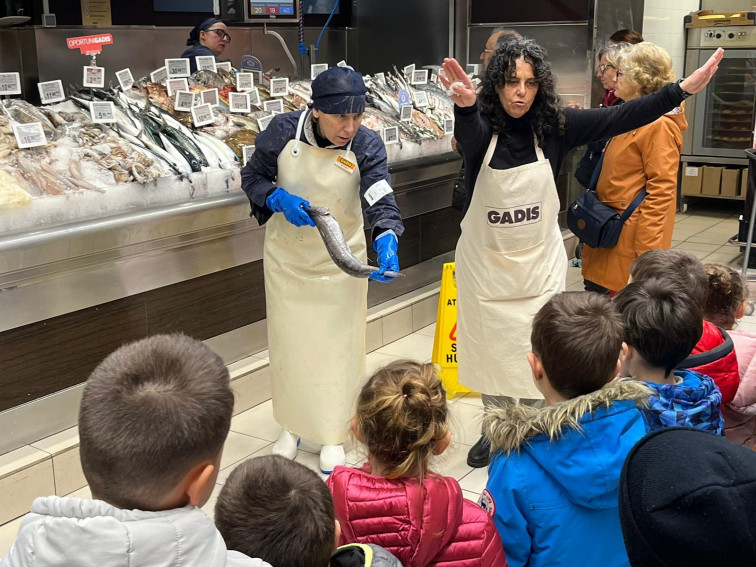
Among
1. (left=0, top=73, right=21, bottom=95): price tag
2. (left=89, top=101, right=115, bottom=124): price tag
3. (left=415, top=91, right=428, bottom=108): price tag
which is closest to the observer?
(left=0, top=73, right=21, bottom=95): price tag

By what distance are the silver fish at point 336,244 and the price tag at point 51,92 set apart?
171 centimetres

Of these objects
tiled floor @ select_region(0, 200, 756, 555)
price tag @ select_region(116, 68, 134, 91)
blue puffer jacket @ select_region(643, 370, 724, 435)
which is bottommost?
tiled floor @ select_region(0, 200, 756, 555)

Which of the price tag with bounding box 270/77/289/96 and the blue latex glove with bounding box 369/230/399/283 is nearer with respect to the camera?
the blue latex glove with bounding box 369/230/399/283

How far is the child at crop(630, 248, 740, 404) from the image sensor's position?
99.7 inches

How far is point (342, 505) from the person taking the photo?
186 centimetres

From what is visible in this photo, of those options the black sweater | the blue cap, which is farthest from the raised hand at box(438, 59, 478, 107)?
the blue cap

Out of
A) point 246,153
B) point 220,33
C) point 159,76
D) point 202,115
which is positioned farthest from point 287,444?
point 220,33

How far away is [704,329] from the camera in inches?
109

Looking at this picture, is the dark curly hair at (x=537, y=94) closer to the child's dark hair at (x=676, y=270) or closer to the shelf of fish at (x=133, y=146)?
the child's dark hair at (x=676, y=270)

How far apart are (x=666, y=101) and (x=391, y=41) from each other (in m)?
3.96

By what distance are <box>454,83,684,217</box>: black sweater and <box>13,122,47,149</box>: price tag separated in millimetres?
1811

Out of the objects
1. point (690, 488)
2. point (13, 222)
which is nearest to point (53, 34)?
point (13, 222)

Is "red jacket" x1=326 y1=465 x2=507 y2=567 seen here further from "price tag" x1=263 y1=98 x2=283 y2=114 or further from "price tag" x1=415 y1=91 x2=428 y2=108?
"price tag" x1=415 y1=91 x2=428 y2=108

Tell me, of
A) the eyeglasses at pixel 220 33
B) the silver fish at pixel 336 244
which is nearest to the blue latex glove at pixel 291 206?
the silver fish at pixel 336 244
